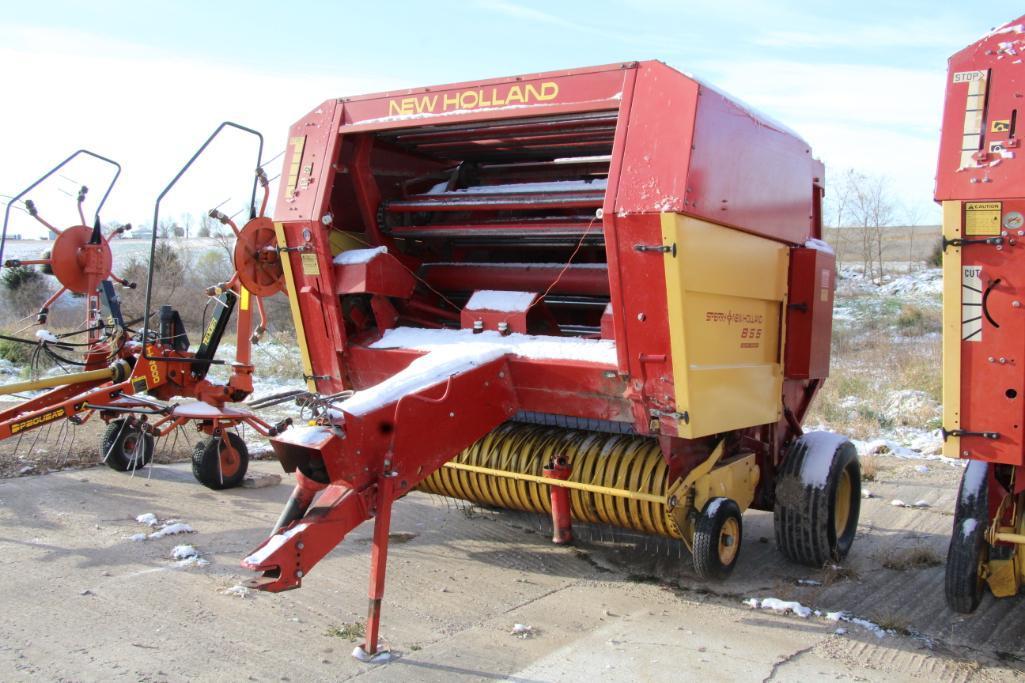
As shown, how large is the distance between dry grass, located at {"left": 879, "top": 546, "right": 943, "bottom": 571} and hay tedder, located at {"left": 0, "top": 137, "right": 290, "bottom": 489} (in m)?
4.31

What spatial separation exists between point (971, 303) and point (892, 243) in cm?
4324

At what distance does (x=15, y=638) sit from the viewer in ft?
12.5

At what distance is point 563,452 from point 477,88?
6.78ft

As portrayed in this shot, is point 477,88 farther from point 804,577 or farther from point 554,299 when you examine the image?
point 804,577

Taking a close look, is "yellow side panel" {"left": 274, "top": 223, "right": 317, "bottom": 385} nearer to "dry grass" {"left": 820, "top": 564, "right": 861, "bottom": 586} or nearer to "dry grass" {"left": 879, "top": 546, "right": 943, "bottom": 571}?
"dry grass" {"left": 820, "top": 564, "right": 861, "bottom": 586}

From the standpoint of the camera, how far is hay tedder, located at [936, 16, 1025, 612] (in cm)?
385

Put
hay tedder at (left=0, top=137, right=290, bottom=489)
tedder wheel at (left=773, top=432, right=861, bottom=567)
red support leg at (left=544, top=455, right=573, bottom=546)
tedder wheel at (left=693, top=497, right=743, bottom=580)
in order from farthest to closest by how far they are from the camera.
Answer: hay tedder at (left=0, top=137, right=290, bottom=489)
tedder wheel at (left=773, top=432, right=861, bottom=567)
red support leg at (left=544, top=455, right=573, bottom=546)
tedder wheel at (left=693, top=497, right=743, bottom=580)

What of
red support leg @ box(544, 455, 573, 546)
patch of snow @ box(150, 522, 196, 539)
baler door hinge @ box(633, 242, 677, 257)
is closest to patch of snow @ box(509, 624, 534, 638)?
red support leg @ box(544, 455, 573, 546)

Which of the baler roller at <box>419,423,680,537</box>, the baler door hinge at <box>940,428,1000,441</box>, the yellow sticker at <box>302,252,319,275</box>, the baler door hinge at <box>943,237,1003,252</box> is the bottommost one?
the baler roller at <box>419,423,680,537</box>

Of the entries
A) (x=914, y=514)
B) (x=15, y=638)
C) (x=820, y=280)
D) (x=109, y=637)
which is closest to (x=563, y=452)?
(x=820, y=280)

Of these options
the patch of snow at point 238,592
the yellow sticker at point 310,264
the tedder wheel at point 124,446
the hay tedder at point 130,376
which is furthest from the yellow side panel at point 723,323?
the tedder wheel at point 124,446

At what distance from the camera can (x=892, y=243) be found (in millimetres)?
43531

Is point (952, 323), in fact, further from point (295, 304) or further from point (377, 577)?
point (295, 304)

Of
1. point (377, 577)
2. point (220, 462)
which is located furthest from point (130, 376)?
point (377, 577)
